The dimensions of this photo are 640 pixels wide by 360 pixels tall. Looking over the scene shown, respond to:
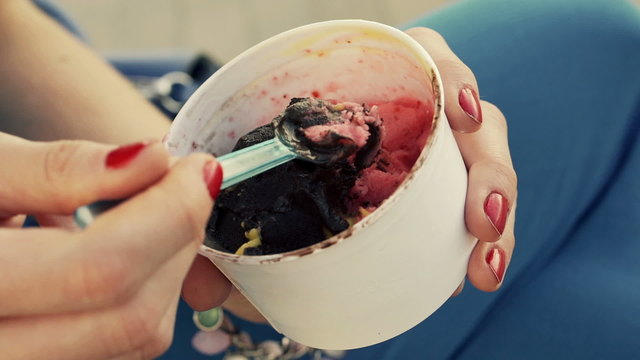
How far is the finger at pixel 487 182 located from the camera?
22.0 inches

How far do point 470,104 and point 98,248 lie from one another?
1.30 feet

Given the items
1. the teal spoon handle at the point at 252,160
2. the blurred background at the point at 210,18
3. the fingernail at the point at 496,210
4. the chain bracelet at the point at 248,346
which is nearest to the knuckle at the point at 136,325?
the teal spoon handle at the point at 252,160

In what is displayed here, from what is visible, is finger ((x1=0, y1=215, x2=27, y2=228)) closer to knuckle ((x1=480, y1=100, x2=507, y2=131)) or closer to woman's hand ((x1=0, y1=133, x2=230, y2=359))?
woman's hand ((x1=0, y1=133, x2=230, y2=359))

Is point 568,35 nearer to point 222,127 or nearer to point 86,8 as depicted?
point 222,127

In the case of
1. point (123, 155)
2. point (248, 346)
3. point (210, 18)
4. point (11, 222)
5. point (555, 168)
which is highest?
point (123, 155)

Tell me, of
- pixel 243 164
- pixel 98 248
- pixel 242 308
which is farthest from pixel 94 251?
pixel 242 308

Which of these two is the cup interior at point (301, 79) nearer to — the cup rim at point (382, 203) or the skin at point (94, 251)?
the cup rim at point (382, 203)

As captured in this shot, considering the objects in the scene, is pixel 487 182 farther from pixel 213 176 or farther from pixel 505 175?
pixel 213 176

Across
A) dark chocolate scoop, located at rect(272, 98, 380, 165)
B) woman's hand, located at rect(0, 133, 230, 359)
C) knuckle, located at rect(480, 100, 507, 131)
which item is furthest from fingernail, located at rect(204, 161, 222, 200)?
knuckle, located at rect(480, 100, 507, 131)

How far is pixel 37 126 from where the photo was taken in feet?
3.06

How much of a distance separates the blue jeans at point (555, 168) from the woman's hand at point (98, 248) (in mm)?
465

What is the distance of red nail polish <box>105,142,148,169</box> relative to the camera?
39 cm

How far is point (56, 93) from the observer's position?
96 cm

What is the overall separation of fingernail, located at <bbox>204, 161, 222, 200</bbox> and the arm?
55 centimetres
